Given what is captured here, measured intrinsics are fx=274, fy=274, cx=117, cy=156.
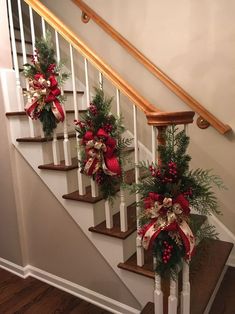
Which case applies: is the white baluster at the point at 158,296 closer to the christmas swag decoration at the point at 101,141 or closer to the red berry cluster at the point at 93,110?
the christmas swag decoration at the point at 101,141

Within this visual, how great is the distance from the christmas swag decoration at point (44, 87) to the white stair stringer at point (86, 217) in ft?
0.80

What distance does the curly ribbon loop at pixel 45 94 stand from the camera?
5.66ft

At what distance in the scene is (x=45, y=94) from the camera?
173cm

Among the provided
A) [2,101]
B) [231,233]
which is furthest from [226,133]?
[2,101]

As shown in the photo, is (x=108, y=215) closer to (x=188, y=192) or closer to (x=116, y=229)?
(x=116, y=229)

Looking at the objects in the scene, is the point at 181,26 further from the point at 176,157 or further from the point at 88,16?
the point at 176,157

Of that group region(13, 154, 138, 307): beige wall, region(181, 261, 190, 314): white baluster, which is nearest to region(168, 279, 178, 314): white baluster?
region(181, 261, 190, 314): white baluster

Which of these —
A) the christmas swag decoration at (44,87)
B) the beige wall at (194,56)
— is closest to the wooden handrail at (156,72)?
the beige wall at (194,56)

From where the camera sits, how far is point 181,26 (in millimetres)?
2123

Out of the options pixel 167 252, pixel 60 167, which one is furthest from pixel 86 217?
pixel 167 252

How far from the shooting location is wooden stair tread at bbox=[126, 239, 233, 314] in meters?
1.50

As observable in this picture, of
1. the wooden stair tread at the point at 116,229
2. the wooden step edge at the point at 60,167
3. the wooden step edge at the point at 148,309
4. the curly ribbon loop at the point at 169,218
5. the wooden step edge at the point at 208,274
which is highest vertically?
the wooden step edge at the point at 60,167

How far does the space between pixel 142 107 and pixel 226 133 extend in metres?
0.92

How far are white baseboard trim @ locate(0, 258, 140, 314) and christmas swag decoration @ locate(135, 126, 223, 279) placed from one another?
87 centimetres
